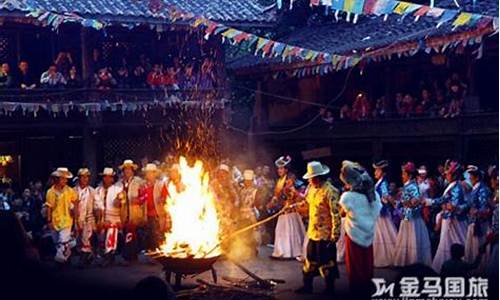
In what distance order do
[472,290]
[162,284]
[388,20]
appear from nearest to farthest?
[162,284], [472,290], [388,20]

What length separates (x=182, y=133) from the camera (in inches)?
714

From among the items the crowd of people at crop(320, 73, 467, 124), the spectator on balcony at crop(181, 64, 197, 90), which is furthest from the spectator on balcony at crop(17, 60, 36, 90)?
the crowd of people at crop(320, 73, 467, 124)

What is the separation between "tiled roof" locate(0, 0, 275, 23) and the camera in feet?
53.4

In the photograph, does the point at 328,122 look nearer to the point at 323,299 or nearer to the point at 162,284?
the point at 323,299

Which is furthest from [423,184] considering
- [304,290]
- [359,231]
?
[359,231]

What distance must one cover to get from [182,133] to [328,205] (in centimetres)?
824

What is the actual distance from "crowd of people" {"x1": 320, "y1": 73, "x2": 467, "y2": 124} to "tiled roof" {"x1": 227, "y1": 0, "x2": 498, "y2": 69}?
125 cm

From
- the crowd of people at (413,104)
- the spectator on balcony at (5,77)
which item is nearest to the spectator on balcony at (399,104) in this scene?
the crowd of people at (413,104)

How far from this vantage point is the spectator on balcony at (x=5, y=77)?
16.4m

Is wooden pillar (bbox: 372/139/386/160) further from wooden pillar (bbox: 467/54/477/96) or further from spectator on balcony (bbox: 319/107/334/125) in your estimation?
wooden pillar (bbox: 467/54/477/96)

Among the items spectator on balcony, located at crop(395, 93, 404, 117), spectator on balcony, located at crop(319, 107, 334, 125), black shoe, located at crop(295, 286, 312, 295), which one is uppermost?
spectator on balcony, located at crop(395, 93, 404, 117)

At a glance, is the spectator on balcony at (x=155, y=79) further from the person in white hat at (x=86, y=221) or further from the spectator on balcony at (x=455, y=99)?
the spectator on balcony at (x=455, y=99)

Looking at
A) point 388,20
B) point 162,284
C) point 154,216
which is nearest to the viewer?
point 162,284

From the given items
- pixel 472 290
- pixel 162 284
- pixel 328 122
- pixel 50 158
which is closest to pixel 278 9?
pixel 328 122
